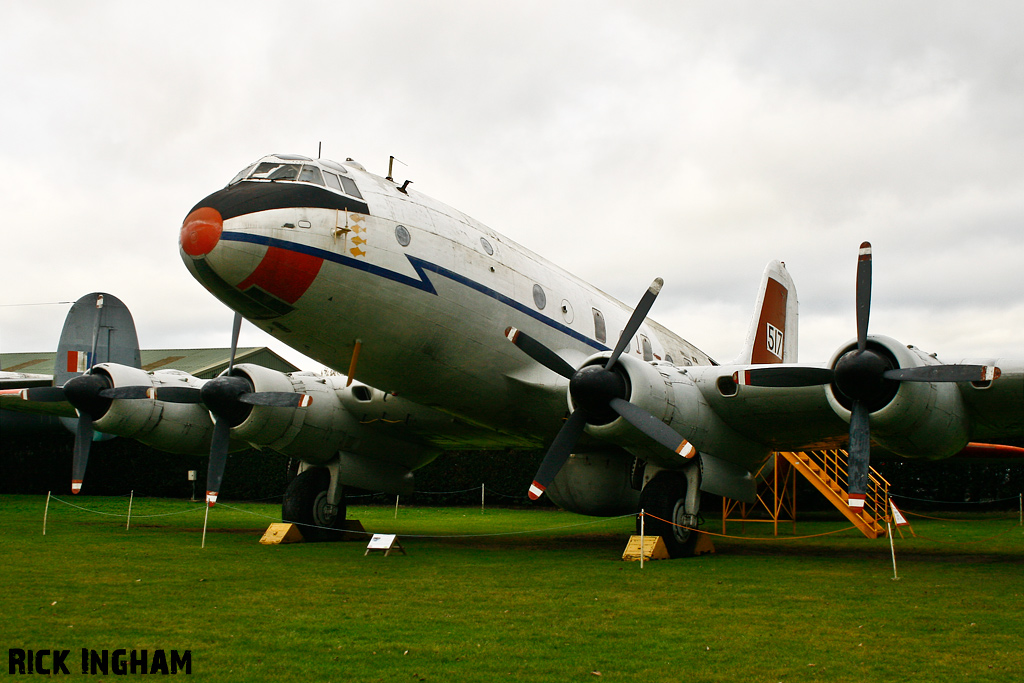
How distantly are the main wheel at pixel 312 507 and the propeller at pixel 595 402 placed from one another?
5737mm

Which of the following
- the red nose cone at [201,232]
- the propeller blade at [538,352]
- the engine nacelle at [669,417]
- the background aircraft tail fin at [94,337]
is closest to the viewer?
the red nose cone at [201,232]

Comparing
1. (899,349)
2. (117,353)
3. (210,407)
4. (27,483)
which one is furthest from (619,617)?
(27,483)

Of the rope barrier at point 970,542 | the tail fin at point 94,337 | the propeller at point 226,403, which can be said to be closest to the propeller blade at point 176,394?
the propeller at point 226,403

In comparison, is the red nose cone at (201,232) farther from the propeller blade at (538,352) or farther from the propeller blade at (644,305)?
the propeller blade at (644,305)

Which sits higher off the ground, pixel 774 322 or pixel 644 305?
pixel 774 322

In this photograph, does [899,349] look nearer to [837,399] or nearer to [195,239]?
[837,399]

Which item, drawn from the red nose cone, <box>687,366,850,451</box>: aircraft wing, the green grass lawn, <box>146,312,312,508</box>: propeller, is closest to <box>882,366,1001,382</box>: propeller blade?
<box>687,366,850,451</box>: aircraft wing

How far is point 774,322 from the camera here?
1906cm

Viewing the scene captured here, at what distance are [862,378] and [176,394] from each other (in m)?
11.6

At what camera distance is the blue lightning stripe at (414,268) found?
394 inches

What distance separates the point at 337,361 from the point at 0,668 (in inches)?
263

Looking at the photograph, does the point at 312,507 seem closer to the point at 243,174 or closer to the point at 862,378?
the point at 243,174

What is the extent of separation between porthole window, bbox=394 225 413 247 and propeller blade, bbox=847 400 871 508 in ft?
20.9

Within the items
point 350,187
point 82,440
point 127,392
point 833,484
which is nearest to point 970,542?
point 833,484
